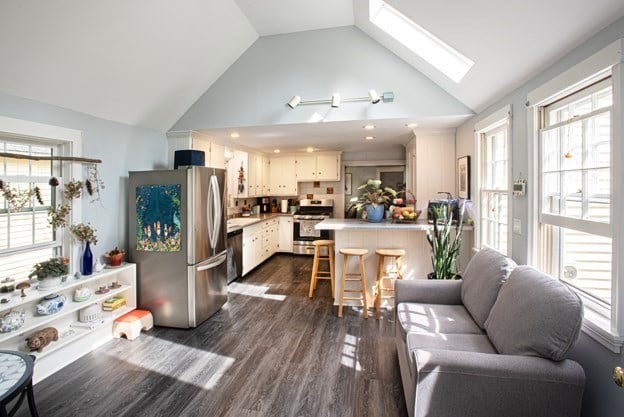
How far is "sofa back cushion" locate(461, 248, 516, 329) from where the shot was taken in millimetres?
2123

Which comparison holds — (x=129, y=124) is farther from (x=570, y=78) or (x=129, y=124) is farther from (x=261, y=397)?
(x=570, y=78)

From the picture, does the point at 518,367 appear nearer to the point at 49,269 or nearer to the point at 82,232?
the point at 49,269

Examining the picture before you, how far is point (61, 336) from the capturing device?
2684 millimetres

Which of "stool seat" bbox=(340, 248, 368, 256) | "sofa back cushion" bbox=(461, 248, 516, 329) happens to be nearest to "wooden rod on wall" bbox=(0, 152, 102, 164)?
"stool seat" bbox=(340, 248, 368, 256)

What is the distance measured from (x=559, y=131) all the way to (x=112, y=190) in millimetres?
4070

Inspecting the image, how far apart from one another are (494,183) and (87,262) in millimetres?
4085

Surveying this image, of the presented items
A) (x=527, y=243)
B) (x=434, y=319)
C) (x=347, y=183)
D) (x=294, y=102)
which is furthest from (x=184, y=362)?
(x=347, y=183)

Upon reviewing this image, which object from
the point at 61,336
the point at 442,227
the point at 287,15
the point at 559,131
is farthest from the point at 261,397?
the point at 287,15

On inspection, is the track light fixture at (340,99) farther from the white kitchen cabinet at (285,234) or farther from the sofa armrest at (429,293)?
the white kitchen cabinet at (285,234)

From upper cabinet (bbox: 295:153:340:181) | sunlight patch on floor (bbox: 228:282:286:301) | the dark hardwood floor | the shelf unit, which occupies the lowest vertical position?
the dark hardwood floor

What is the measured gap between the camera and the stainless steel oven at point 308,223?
6.48m

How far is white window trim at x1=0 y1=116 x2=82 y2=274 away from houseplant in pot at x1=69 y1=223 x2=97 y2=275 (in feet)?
0.24

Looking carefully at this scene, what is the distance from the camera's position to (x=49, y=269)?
252 cm

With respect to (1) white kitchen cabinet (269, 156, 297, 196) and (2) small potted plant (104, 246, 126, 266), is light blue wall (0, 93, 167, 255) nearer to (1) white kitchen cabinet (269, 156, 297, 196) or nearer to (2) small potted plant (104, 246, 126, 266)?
(2) small potted plant (104, 246, 126, 266)
